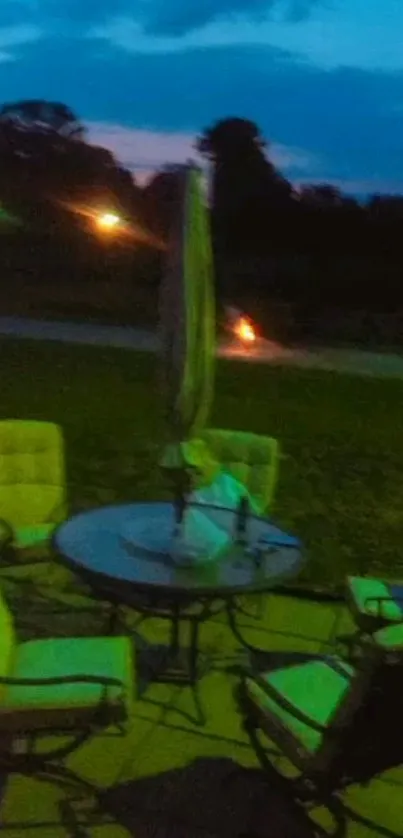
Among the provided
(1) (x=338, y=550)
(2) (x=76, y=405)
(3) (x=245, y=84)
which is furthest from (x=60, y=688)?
(3) (x=245, y=84)

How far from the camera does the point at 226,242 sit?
16.7 m

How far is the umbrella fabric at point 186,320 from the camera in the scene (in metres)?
3.64

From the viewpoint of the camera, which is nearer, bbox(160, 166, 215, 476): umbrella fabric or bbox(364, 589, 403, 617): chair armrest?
bbox(160, 166, 215, 476): umbrella fabric

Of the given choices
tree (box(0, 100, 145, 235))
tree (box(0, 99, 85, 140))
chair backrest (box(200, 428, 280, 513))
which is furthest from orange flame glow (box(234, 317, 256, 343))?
chair backrest (box(200, 428, 280, 513))

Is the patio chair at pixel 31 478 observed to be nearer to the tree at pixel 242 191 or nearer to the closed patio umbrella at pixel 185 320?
the closed patio umbrella at pixel 185 320

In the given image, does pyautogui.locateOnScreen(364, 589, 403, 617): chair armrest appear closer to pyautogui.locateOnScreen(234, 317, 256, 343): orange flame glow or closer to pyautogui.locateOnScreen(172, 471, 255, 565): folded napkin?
pyautogui.locateOnScreen(172, 471, 255, 565): folded napkin

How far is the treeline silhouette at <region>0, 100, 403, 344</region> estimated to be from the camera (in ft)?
52.3

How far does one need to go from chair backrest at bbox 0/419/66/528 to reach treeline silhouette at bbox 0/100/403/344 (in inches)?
404

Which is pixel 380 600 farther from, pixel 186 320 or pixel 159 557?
pixel 186 320

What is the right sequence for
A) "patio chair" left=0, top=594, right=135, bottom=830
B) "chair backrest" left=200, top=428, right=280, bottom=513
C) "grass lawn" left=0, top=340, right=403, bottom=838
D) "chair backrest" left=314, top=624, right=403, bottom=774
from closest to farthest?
"chair backrest" left=314, top=624, right=403, bottom=774
"patio chair" left=0, top=594, right=135, bottom=830
"grass lawn" left=0, top=340, right=403, bottom=838
"chair backrest" left=200, top=428, right=280, bottom=513

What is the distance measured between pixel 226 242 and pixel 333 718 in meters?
14.1

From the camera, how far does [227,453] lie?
5184 millimetres

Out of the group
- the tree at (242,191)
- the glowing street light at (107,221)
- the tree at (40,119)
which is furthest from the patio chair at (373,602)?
the tree at (40,119)

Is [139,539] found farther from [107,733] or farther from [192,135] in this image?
[192,135]
